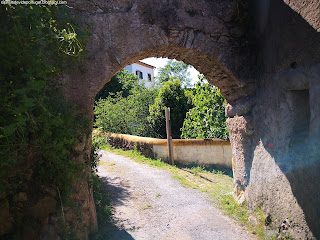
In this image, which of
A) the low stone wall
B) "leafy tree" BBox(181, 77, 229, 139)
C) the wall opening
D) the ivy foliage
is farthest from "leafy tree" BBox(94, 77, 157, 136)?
the ivy foliage

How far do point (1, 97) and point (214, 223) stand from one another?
3125 millimetres

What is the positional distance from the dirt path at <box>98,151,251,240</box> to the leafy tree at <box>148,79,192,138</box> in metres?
3.95

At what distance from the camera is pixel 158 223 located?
138 inches

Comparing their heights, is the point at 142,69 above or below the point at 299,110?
above

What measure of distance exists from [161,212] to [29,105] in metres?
2.95

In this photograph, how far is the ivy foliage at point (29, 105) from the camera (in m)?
1.55

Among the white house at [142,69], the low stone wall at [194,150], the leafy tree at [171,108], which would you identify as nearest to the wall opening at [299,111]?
the low stone wall at [194,150]

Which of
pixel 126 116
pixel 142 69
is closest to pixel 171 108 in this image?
pixel 126 116

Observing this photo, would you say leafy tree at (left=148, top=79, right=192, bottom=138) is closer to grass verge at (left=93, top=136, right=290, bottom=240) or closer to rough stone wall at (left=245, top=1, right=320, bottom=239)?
grass verge at (left=93, top=136, right=290, bottom=240)

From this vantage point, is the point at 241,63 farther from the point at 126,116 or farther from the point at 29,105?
the point at 126,116

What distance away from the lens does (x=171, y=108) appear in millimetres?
9570

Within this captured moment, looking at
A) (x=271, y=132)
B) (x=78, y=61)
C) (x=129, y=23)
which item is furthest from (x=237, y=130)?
(x=78, y=61)

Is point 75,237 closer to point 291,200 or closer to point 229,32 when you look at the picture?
point 291,200

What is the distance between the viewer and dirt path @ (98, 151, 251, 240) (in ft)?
10.5
